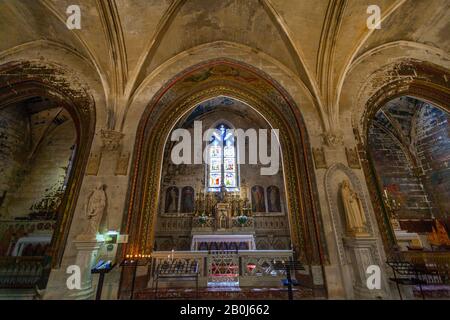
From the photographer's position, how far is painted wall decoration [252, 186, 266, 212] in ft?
38.9

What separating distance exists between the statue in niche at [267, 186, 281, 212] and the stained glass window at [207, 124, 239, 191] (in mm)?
2103

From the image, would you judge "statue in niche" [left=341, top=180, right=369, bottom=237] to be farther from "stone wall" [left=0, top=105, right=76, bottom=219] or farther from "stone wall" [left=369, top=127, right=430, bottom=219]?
"stone wall" [left=0, top=105, right=76, bottom=219]

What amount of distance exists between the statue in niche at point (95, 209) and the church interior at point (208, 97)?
0.05 metres

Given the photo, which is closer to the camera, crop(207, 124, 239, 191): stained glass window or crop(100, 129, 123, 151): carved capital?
crop(100, 129, 123, 151): carved capital

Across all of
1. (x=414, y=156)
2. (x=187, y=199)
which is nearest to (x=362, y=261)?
(x=187, y=199)

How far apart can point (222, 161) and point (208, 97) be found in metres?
4.98

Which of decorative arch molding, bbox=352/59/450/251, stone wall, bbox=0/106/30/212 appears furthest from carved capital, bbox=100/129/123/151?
decorative arch molding, bbox=352/59/450/251

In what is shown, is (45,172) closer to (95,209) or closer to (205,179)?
(95,209)

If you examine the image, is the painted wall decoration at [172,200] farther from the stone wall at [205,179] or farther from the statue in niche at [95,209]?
the statue in niche at [95,209]

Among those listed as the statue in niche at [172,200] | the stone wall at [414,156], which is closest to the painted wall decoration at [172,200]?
the statue in niche at [172,200]

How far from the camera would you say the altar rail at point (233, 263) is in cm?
604
